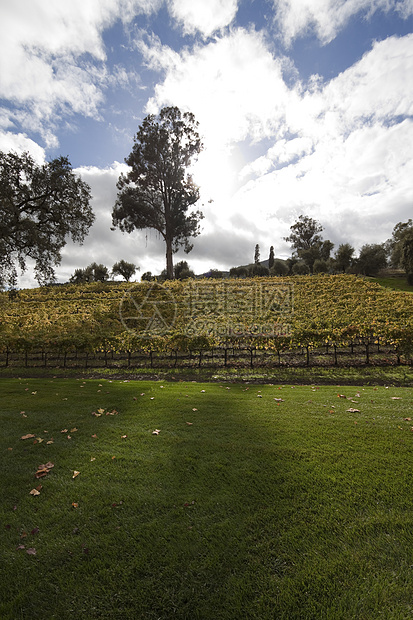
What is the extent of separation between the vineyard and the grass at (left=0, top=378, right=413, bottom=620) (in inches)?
275

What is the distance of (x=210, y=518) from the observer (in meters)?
2.78

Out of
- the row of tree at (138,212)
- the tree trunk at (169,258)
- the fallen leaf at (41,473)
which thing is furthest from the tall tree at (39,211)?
the tree trunk at (169,258)

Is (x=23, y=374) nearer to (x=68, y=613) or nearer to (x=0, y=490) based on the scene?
(x=0, y=490)

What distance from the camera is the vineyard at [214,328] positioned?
11.9 metres

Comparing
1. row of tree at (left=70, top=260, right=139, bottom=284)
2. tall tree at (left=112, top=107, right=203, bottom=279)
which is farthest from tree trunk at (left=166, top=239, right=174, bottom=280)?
row of tree at (left=70, top=260, right=139, bottom=284)

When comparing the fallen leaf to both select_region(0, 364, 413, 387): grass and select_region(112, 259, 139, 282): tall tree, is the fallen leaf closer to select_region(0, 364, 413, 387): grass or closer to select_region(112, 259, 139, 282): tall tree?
select_region(0, 364, 413, 387): grass

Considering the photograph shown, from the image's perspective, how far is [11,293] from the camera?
20.9 metres

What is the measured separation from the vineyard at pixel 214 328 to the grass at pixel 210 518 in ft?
22.9

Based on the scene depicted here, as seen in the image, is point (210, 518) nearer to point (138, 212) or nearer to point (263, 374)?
point (263, 374)

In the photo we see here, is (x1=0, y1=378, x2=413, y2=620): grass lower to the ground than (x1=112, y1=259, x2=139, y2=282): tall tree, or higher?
lower

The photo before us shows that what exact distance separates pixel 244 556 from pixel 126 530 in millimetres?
1115

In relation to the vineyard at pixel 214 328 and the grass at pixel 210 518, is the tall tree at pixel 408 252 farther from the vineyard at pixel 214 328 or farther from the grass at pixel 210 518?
the grass at pixel 210 518

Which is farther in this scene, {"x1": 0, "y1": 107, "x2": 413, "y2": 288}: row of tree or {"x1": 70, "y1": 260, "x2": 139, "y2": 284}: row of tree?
{"x1": 70, "y1": 260, "x2": 139, "y2": 284}: row of tree

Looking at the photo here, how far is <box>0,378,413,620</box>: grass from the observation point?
2.05m
